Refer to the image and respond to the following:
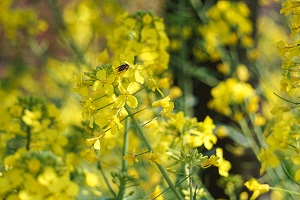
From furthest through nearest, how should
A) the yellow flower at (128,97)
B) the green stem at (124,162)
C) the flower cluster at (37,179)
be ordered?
the green stem at (124,162) → the yellow flower at (128,97) → the flower cluster at (37,179)

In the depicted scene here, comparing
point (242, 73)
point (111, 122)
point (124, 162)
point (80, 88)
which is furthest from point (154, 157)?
point (242, 73)

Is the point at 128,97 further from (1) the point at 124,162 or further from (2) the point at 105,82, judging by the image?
(1) the point at 124,162

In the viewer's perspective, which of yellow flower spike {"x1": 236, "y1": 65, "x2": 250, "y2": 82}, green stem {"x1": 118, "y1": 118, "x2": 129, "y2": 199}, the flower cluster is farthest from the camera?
yellow flower spike {"x1": 236, "y1": 65, "x2": 250, "y2": 82}

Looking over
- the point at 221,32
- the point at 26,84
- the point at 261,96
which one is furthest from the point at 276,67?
the point at 26,84

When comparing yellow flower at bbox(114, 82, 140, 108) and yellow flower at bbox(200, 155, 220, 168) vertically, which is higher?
yellow flower at bbox(114, 82, 140, 108)

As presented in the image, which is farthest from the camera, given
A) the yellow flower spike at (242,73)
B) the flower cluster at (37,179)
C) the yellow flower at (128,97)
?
the yellow flower spike at (242,73)

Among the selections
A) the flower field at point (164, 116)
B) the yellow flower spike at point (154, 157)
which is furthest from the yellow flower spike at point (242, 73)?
the yellow flower spike at point (154, 157)

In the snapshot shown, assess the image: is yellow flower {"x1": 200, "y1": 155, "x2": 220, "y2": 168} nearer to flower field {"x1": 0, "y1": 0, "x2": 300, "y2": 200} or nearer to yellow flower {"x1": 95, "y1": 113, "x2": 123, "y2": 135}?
flower field {"x1": 0, "y1": 0, "x2": 300, "y2": 200}

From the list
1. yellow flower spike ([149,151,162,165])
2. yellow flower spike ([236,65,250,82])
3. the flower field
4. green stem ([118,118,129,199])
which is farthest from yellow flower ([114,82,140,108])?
yellow flower spike ([236,65,250,82])

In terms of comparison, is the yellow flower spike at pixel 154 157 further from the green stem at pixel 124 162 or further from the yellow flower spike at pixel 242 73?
the yellow flower spike at pixel 242 73

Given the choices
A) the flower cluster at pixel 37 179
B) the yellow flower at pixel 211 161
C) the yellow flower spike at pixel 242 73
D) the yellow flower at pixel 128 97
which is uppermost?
the yellow flower at pixel 128 97

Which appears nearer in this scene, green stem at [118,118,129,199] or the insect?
the insect

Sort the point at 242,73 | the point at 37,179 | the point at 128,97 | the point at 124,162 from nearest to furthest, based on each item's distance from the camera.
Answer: the point at 37,179
the point at 128,97
the point at 124,162
the point at 242,73

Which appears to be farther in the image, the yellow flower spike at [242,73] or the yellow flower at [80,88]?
the yellow flower spike at [242,73]
